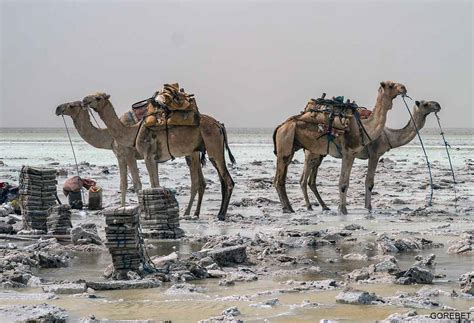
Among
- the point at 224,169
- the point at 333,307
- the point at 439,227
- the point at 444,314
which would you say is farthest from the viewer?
the point at 224,169

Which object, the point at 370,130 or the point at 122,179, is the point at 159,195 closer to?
the point at 122,179

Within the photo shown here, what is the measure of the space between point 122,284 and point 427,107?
11.2m

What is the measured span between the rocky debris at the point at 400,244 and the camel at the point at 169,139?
4550 millimetres

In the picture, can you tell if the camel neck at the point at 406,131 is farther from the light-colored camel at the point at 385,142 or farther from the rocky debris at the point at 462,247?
the rocky debris at the point at 462,247

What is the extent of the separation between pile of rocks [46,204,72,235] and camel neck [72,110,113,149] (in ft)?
11.4

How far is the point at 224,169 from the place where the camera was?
53.5 ft

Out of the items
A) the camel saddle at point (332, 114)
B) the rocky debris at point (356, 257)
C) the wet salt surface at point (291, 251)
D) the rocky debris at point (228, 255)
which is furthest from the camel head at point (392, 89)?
the rocky debris at point (228, 255)

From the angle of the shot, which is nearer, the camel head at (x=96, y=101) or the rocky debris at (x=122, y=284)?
the rocky debris at (x=122, y=284)

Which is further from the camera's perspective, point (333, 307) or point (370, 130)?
point (370, 130)

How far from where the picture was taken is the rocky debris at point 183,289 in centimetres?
867

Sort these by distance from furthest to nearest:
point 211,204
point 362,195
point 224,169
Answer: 1. point 362,195
2. point 211,204
3. point 224,169

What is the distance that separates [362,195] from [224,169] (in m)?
7.70

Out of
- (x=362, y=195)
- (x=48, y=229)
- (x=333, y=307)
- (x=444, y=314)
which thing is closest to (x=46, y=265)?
(x=48, y=229)

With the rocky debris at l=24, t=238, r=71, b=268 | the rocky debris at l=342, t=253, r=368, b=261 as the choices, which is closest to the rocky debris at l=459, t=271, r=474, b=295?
the rocky debris at l=342, t=253, r=368, b=261
